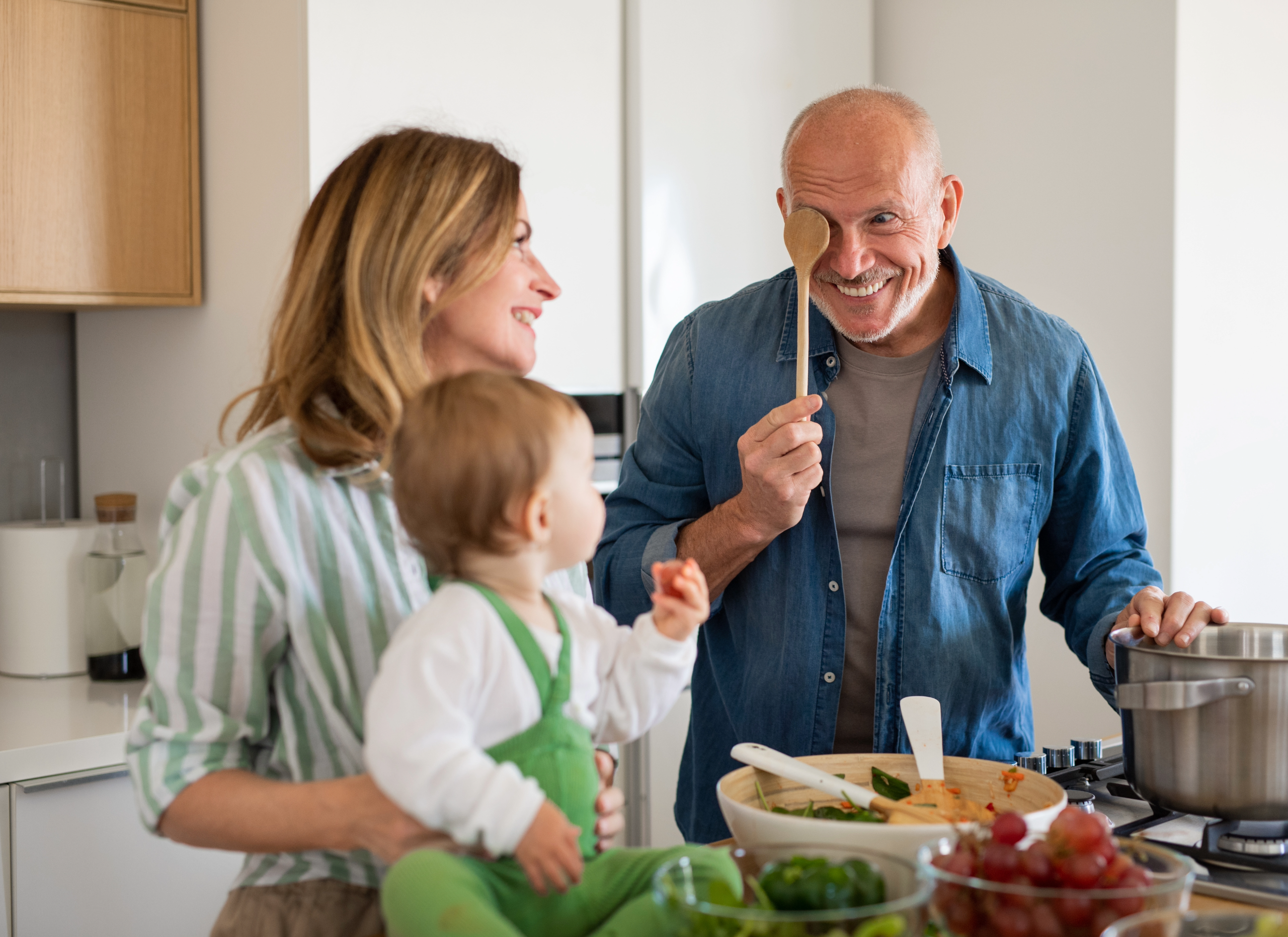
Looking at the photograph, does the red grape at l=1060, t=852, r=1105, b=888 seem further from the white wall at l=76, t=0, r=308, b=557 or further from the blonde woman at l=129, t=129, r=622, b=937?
the white wall at l=76, t=0, r=308, b=557

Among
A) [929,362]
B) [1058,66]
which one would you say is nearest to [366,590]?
[929,362]

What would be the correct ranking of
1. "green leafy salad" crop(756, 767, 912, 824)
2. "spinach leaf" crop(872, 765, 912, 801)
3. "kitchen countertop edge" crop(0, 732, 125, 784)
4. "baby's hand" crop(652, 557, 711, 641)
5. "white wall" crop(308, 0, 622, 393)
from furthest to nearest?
"white wall" crop(308, 0, 622, 393) → "kitchen countertop edge" crop(0, 732, 125, 784) → "spinach leaf" crop(872, 765, 912, 801) → "green leafy salad" crop(756, 767, 912, 824) → "baby's hand" crop(652, 557, 711, 641)

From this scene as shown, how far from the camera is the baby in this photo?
0.69 m

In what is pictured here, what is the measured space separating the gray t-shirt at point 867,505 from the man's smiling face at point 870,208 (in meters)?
0.09

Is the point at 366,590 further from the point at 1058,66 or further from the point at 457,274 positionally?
the point at 1058,66

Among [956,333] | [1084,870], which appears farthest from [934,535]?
[1084,870]

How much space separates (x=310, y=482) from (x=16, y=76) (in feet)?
4.61

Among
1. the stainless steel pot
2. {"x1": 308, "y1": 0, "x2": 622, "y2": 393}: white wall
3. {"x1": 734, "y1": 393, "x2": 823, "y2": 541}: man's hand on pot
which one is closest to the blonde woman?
{"x1": 734, "y1": 393, "x2": 823, "y2": 541}: man's hand on pot

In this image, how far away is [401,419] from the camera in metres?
0.79

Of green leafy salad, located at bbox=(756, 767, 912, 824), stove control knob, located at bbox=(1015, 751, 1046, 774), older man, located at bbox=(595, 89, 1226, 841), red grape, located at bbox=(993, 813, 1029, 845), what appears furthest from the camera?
older man, located at bbox=(595, 89, 1226, 841)

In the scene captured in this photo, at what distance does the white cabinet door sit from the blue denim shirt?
0.79 m

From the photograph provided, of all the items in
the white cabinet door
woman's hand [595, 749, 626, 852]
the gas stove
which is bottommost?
the white cabinet door

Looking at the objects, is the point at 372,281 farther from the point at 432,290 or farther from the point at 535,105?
the point at 535,105

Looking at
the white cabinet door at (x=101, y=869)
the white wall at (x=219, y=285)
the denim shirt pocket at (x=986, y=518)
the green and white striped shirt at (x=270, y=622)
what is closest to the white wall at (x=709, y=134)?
the white wall at (x=219, y=285)
